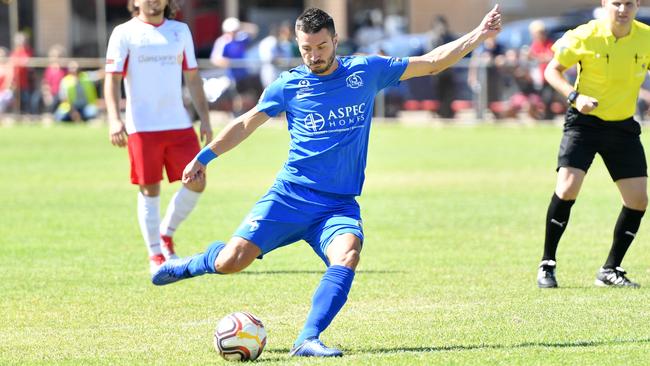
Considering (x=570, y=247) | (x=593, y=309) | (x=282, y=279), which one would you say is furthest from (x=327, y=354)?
(x=570, y=247)

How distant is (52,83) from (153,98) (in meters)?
21.2

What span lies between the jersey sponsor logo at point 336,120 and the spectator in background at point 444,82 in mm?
20211

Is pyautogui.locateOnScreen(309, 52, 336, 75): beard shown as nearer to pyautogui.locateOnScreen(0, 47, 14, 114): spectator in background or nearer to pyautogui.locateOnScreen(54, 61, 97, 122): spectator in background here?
pyautogui.locateOnScreen(54, 61, 97, 122): spectator in background

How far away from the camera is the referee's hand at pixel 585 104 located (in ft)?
28.8

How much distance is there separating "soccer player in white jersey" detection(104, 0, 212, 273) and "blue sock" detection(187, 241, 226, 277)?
2.61 m

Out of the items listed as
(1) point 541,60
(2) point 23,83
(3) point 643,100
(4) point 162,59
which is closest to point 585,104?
(4) point 162,59

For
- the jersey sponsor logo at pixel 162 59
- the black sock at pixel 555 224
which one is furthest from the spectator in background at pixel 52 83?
the black sock at pixel 555 224

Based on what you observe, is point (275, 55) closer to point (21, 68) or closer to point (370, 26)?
point (21, 68)

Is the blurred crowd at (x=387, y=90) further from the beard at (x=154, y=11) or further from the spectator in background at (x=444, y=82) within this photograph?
the beard at (x=154, y=11)

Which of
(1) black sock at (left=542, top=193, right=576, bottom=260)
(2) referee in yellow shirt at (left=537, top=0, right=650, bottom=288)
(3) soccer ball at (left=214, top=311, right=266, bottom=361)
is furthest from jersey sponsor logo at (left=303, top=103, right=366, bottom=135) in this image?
(1) black sock at (left=542, top=193, right=576, bottom=260)

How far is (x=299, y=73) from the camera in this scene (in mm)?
7699

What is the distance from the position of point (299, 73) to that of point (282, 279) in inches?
117

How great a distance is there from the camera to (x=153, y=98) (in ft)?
34.6

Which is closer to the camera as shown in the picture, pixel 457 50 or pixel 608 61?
pixel 457 50
